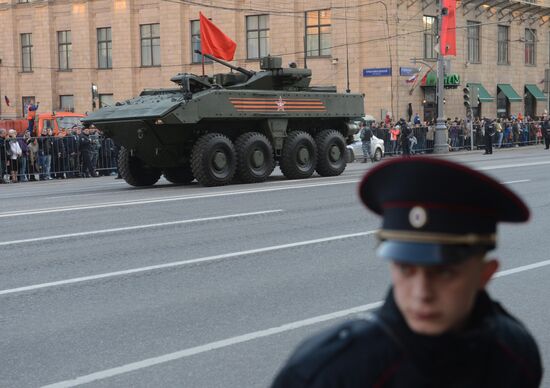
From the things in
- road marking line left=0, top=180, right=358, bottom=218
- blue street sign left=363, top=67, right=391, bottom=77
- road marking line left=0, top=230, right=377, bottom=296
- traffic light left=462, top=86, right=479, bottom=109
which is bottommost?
road marking line left=0, top=230, right=377, bottom=296

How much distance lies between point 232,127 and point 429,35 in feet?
87.3

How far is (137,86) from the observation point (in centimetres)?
5084

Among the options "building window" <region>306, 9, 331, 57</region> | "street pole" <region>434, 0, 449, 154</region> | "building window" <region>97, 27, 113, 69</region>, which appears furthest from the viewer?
"building window" <region>97, 27, 113, 69</region>

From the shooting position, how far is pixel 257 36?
47.3 meters

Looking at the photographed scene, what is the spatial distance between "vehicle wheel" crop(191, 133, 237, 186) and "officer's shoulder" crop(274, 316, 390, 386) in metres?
17.7

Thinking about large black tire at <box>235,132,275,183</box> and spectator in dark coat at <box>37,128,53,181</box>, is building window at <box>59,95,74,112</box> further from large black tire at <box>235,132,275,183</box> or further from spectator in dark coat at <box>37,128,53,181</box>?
large black tire at <box>235,132,275,183</box>

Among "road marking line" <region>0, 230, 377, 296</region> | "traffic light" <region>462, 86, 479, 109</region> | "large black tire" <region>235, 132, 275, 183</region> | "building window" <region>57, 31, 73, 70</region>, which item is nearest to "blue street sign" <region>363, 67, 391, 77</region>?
"traffic light" <region>462, 86, 479, 109</region>

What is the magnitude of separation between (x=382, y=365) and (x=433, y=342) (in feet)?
0.36

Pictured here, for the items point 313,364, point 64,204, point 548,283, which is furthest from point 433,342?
point 64,204

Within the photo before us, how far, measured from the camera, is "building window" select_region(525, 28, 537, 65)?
54.0 meters

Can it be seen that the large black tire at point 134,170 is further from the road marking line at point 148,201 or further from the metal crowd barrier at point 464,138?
Answer: the metal crowd barrier at point 464,138

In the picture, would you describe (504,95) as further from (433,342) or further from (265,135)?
(433,342)

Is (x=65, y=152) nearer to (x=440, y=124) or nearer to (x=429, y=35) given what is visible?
(x=440, y=124)

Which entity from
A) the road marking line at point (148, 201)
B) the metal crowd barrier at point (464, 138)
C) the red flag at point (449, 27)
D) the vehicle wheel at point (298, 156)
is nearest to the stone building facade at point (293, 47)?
the red flag at point (449, 27)
